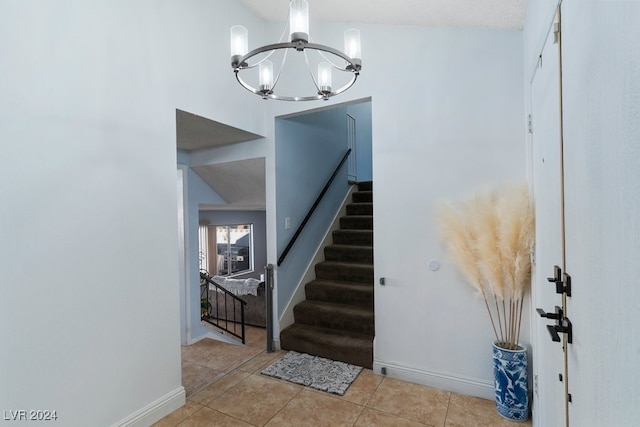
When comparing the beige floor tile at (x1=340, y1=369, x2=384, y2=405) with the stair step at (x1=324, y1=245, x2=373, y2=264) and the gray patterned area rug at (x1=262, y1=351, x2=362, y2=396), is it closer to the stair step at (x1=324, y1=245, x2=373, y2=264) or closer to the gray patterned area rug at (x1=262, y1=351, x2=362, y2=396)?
the gray patterned area rug at (x1=262, y1=351, x2=362, y2=396)

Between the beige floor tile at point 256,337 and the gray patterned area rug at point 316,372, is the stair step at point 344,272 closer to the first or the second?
the gray patterned area rug at point 316,372

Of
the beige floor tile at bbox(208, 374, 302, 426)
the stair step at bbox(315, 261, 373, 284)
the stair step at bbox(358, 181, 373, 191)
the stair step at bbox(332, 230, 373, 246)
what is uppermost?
the stair step at bbox(358, 181, 373, 191)

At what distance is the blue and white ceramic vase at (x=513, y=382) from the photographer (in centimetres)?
204

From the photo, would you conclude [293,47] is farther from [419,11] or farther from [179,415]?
[179,415]

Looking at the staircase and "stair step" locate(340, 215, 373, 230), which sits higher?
"stair step" locate(340, 215, 373, 230)

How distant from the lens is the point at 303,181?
3.77 m

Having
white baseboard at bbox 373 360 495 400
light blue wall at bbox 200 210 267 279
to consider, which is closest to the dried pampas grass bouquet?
white baseboard at bbox 373 360 495 400

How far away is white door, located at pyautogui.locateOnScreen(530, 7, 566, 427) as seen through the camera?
4.21ft

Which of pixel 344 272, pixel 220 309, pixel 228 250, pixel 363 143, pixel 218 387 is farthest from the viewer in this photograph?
pixel 228 250

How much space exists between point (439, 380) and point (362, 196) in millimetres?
2957

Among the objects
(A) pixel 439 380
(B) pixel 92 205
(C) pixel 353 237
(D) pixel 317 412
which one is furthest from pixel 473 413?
(B) pixel 92 205

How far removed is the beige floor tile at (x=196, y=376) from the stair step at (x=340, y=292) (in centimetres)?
127

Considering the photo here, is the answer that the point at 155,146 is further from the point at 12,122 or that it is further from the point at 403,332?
the point at 403,332

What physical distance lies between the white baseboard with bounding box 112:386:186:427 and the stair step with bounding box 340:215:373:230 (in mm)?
2775
